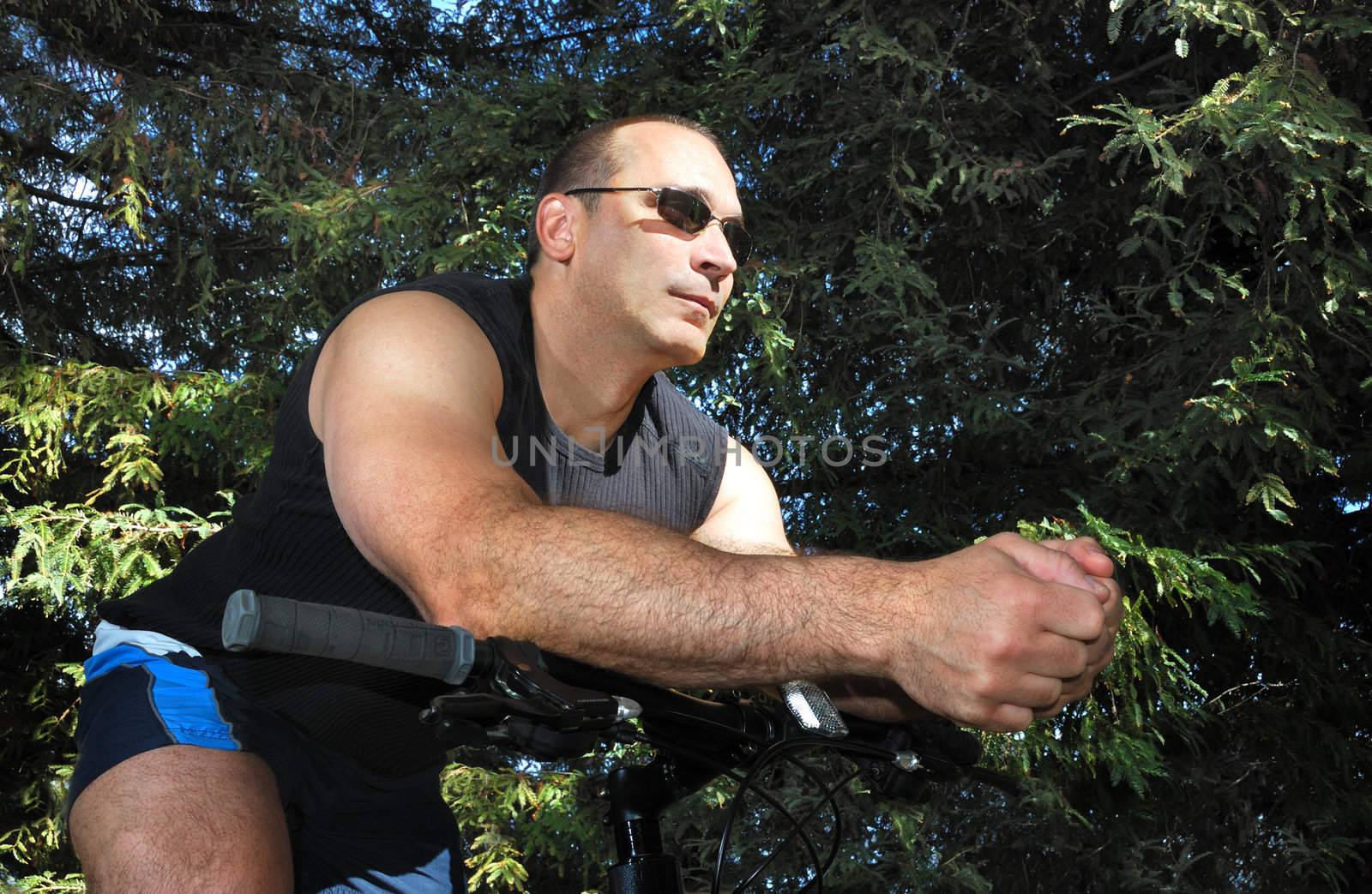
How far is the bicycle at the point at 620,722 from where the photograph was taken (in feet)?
3.43

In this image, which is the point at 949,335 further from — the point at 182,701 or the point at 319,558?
the point at 182,701

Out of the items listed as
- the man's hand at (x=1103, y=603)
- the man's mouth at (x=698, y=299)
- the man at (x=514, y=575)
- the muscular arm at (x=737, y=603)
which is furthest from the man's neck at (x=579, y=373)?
the man's hand at (x=1103, y=603)

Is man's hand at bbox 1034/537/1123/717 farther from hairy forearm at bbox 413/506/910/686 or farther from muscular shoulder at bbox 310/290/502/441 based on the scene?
muscular shoulder at bbox 310/290/502/441

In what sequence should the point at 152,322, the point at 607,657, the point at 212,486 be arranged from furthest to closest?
the point at 152,322, the point at 212,486, the point at 607,657

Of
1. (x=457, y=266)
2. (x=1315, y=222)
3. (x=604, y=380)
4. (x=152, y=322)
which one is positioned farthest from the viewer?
(x=152, y=322)

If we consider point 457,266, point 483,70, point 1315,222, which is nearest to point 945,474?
point 1315,222

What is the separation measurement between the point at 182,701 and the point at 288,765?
0.21 metres

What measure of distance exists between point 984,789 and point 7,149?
5.33 m

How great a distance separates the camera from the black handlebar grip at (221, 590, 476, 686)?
97 centimetres

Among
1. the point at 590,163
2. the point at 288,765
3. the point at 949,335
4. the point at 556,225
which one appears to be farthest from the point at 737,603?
the point at 949,335

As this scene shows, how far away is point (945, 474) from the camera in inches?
221

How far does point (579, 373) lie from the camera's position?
8.12 feet

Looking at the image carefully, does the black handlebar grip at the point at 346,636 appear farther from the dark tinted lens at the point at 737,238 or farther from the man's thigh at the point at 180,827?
the dark tinted lens at the point at 737,238

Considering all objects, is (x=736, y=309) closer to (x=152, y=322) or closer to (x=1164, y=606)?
(x=1164, y=606)
